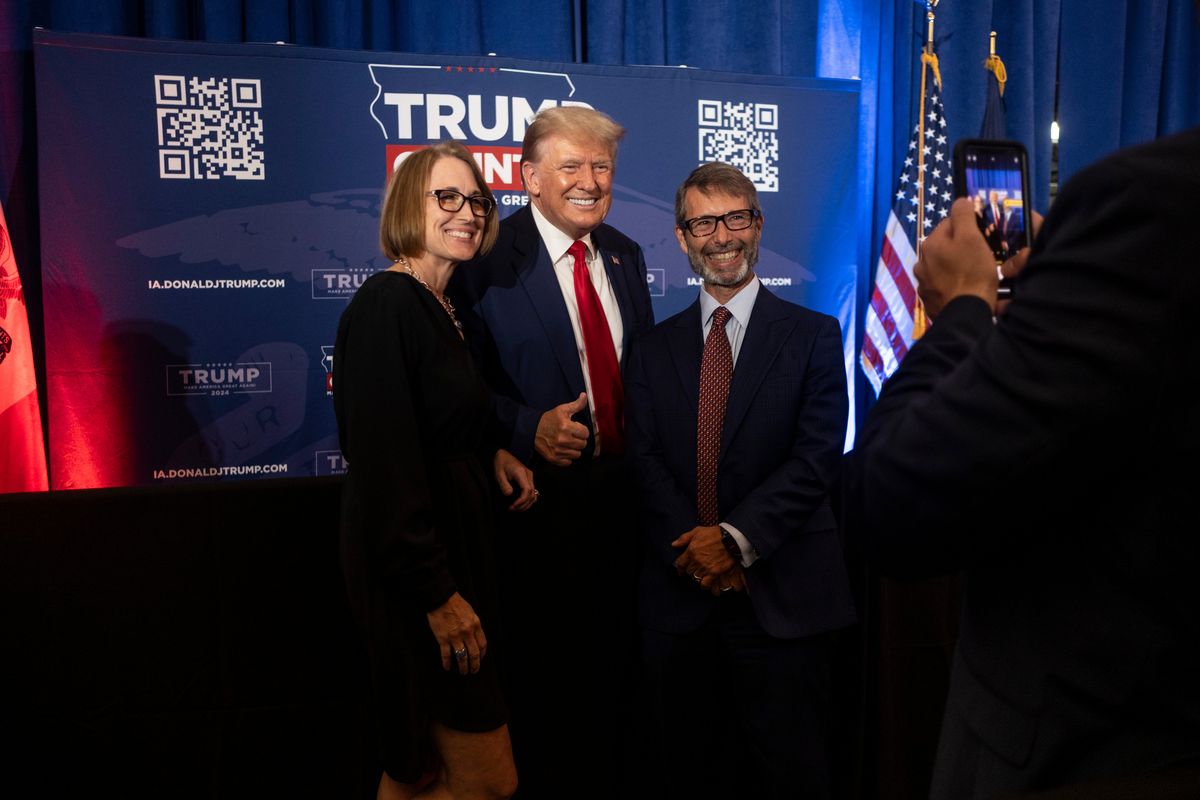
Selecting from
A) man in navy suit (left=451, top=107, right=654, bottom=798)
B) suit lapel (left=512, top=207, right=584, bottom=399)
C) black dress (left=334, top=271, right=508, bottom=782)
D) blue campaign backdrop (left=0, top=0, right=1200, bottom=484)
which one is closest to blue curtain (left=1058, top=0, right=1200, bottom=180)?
blue campaign backdrop (left=0, top=0, right=1200, bottom=484)

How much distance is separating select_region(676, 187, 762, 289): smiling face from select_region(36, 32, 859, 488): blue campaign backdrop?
6.07ft

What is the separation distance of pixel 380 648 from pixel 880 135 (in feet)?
13.9

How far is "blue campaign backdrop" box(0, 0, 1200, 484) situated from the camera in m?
3.82

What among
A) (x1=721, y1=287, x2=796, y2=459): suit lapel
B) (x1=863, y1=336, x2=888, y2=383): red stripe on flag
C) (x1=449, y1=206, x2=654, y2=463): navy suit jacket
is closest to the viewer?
(x1=721, y1=287, x2=796, y2=459): suit lapel

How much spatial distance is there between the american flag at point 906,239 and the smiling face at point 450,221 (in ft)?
9.68

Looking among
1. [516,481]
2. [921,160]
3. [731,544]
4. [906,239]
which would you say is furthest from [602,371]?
[921,160]

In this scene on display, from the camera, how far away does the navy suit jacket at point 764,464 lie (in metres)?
1.96

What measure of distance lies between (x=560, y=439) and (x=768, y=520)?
48cm

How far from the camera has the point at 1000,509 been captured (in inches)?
26.3

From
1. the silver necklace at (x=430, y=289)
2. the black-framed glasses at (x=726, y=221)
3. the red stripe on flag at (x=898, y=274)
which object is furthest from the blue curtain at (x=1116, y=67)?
the silver necklace at (x=430, y=289)

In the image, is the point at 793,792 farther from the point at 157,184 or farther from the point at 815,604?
the point at 157,184

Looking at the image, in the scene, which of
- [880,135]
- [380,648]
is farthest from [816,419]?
[880,135]

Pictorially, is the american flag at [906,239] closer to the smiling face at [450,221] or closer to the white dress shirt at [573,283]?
the white dress shirt at [573,283]

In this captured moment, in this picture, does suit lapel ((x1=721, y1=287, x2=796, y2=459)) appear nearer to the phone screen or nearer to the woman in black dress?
the woman in black dress
